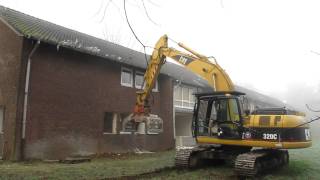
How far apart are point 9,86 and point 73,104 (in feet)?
10.3

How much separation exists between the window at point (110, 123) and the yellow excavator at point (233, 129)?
649 centimetres

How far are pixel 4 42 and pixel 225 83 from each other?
33.9 feet

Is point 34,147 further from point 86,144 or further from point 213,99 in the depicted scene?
point 213,99

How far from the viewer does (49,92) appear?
18.6m

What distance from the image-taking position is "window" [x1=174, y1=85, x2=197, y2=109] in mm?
28691

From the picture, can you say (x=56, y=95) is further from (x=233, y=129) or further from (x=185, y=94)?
(x=185, y=94)

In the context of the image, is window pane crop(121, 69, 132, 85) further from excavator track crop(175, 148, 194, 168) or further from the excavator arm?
excavator track crop(175, 148, 194, 168)

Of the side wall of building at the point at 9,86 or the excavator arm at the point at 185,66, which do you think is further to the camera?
the side wall of building at the point at 9,86

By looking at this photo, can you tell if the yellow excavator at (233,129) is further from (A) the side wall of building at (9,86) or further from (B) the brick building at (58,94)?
(A) the side wall of building at (9,86)

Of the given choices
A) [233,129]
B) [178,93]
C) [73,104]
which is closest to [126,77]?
[73,104]

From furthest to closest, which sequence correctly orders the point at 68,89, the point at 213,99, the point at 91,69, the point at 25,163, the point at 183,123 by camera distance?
1. the point at 183,123
2. the point at 91,69
3. the point at 68,89
4. the point at 25,163
5. the point at 213,99

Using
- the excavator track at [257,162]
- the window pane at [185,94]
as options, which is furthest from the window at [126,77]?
the excavator track at [257,162]

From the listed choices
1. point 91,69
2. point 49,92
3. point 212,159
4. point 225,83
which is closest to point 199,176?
point 212,159

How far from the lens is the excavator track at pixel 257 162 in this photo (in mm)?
11742
